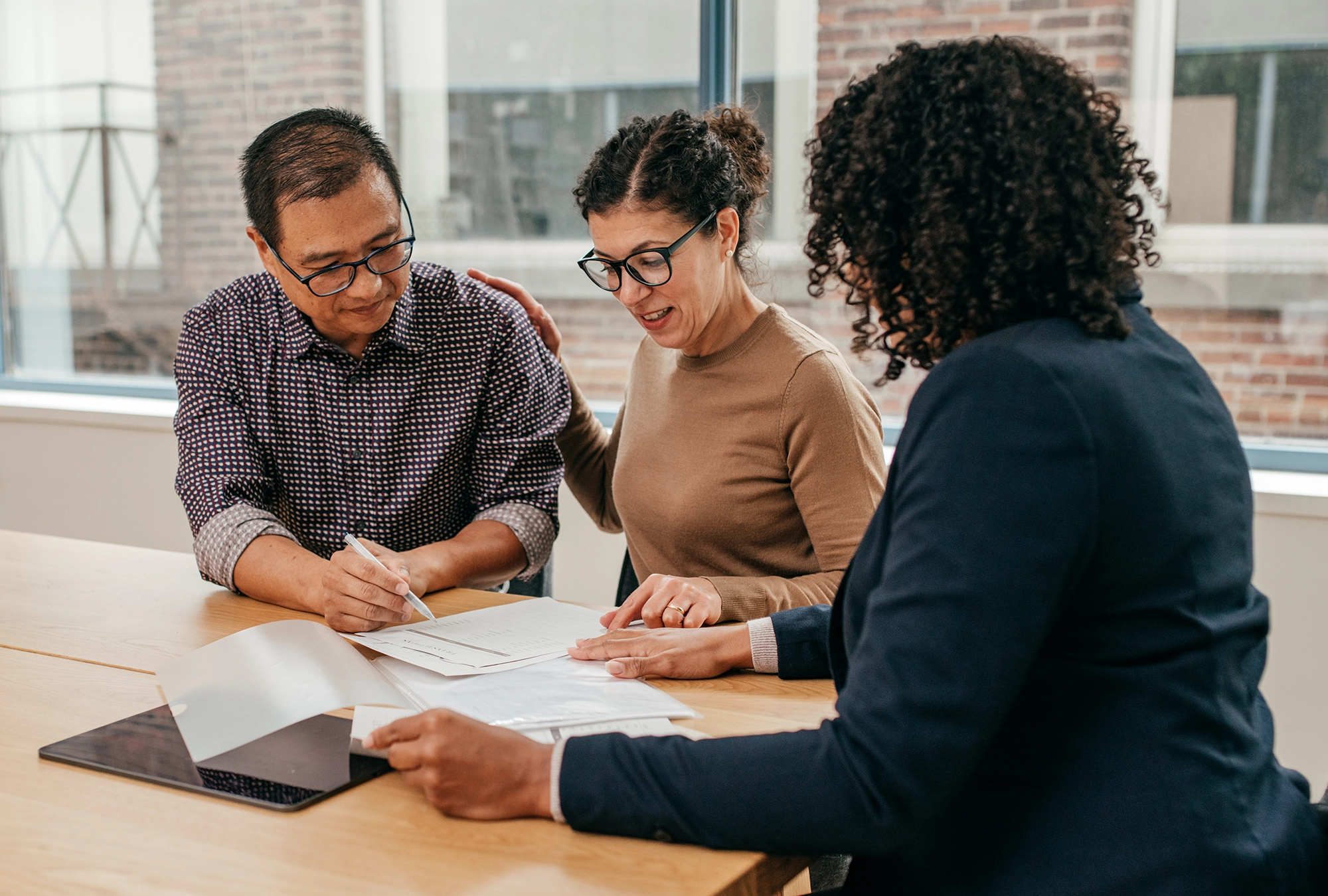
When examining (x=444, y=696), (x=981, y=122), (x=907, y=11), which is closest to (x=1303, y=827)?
(x=981, y=122)

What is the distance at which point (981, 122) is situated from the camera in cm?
91

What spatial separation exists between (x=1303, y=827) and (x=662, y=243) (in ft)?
3.65

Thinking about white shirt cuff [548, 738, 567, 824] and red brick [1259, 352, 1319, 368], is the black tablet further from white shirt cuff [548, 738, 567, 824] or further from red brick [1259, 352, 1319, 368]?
red brick [1259, 352, 1319, 368]

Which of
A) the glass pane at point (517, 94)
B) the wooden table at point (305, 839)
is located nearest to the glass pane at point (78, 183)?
the glass pane at point (517, 94)

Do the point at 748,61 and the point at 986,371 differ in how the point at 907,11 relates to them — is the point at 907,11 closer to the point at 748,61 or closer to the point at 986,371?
the point at 748,61

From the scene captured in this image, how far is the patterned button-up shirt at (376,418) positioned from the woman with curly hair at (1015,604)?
0.96m

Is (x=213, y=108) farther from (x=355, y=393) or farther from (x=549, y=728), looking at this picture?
(x=549, y=728)

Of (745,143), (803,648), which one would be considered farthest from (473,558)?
(745,143)

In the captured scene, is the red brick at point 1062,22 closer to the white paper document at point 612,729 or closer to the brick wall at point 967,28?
A: the brick wall at point 967,28

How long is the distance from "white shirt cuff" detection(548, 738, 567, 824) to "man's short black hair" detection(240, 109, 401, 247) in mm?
1075

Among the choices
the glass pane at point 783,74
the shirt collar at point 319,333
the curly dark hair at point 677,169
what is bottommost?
the shirt collar at point 319,333

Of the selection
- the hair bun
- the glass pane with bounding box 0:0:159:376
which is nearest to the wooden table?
the hair bun

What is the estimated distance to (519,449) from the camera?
1.93m

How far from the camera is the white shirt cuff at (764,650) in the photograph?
131 centimetres
